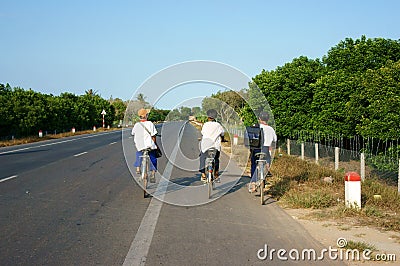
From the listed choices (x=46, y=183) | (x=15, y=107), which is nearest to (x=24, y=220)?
(x=46, y=183)

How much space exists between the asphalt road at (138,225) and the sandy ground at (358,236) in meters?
0.24

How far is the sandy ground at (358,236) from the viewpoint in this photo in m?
5.66

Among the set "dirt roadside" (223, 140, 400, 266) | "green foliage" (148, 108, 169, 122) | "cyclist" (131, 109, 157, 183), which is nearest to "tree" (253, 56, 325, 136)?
"green foliage" (148, 108, 169, 122)

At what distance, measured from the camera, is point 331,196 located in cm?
981

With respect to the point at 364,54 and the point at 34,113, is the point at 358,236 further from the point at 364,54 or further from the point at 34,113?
the point at 34,113

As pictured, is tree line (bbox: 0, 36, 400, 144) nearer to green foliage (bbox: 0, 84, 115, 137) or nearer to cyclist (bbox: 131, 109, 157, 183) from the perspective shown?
cyclist (bbox: 131, 109, 157, 183)

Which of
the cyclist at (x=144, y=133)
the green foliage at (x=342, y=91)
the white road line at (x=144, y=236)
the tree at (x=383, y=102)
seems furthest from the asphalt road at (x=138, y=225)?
the green foliage at (x=342, y=91)

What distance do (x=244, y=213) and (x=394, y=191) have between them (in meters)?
4.35

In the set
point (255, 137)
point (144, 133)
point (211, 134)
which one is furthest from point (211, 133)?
point (144, 133)

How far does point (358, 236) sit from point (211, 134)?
14.3ft

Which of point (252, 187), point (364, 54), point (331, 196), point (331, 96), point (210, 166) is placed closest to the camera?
point (331, 196)

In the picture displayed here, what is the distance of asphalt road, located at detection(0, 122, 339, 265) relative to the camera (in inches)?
219

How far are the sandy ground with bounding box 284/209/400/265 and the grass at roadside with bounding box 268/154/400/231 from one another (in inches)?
14.3

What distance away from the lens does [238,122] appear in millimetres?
28734
